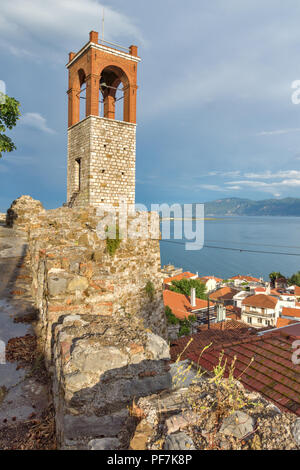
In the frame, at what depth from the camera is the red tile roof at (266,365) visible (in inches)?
193

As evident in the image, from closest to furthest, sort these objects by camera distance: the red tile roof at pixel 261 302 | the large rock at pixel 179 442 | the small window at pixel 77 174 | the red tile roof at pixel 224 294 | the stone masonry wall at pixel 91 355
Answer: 1. the large rock at pixel 179 442
2. the stone masonry wall at pixel 91 355
3. the small window at pixel 77 174
4. the red tile roof at pixel 261 302
5. the red tile roof at pixel 224 294

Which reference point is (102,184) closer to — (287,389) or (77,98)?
(77,98)

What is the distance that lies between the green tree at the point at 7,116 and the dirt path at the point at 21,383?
5.16 m

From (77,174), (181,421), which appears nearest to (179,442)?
(181,421)

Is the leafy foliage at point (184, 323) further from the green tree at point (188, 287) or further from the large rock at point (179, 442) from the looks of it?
the large rock at point (179, 442)

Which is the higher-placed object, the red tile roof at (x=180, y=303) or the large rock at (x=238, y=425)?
the large rock at (x=238, y=425)

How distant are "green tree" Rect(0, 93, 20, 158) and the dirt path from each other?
16.9 ft

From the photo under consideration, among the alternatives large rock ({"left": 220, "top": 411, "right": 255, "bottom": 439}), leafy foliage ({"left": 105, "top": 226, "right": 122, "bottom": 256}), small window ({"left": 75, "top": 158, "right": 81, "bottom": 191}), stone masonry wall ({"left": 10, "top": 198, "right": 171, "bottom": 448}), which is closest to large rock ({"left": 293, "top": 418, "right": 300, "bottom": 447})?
large rock ({"left": 220, "top": 411, "right": 255, "bottom": 439})

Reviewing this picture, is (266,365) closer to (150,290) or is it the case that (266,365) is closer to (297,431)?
(150,290)

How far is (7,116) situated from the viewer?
26.9 feet

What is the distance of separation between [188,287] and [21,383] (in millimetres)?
36105

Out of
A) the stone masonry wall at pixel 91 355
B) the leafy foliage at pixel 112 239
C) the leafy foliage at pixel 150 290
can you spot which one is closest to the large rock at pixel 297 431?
the stone masonry wall at pixel 91 355

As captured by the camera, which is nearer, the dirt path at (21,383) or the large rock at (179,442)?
the large rock at (179,442)

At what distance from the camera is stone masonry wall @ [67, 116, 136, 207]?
14.0 metres
